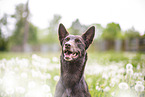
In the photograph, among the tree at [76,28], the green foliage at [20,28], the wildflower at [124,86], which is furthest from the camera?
the green foliage at [20,28]

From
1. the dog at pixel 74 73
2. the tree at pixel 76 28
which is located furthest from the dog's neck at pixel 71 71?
the tree at pixel 76 28

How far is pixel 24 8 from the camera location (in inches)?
149

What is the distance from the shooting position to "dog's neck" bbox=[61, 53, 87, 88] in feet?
6.20

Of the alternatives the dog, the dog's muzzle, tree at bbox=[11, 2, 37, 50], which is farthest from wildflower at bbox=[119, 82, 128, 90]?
tree at bbox=[11, 2, 37, 50]

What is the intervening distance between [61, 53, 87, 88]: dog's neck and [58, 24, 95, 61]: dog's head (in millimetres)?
104

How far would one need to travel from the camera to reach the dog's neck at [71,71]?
1.89 m

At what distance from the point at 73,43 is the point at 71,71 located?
41 cm

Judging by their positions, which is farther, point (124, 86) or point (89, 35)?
point (124, 86)

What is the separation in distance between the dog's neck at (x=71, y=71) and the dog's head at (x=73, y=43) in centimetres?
10

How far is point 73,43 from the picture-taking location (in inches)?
71.6

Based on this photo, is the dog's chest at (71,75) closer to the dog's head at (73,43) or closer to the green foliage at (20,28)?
the dog's head at (73,43)

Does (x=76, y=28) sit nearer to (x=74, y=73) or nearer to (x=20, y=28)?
(x=74, y=73)

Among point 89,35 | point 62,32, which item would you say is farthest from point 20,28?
point 89,35

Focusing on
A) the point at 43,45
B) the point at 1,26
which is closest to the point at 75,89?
the point at 1,26
